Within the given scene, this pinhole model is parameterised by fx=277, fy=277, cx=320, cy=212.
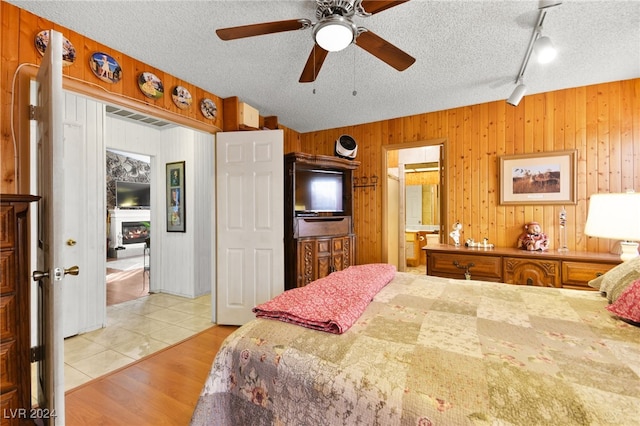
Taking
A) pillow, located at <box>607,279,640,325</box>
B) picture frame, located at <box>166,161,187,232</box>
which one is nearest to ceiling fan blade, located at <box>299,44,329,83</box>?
pillow, located at <box>607,279,640,325</box>

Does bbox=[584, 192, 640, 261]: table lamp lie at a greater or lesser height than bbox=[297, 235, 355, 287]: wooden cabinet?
greater

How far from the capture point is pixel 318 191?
146 inches

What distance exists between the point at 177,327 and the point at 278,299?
7.28 feet

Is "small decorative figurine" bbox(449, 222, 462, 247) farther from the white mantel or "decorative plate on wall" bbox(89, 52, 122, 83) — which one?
the white mantel

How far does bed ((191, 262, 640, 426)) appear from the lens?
2.32 feet

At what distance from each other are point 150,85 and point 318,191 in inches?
83.3

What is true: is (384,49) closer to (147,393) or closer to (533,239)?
(533,239)

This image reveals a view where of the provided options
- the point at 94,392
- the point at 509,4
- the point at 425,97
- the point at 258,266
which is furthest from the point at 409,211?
the point at 94,392

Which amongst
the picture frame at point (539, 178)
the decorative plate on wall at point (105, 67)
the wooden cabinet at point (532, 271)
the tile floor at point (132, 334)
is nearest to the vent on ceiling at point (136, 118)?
the decorative plate on wall at point (105, 67)

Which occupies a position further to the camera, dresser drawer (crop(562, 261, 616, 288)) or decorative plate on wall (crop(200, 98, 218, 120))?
A: decorative plate on wall (crop(200, 98, 218, 120))

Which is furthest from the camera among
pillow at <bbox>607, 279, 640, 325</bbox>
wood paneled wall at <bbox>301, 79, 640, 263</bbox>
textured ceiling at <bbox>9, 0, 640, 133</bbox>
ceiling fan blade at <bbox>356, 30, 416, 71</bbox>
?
wood paneled wall at <bbox>301, 79, 640, 263</bbox>

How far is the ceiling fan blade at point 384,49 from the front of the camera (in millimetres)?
1582

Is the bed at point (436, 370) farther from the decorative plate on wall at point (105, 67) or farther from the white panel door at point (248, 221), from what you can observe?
the decorative plate on wall at point (105, 67)

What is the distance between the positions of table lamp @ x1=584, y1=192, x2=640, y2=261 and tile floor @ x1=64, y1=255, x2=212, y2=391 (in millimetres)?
3502
